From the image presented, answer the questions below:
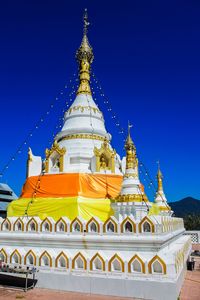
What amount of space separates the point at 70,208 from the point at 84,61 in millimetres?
17978

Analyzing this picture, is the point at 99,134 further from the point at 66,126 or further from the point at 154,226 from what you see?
the point at 154,226

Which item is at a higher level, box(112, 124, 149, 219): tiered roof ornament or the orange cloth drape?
the orange cloth drape

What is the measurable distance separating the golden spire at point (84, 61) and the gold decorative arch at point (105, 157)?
8062 mm

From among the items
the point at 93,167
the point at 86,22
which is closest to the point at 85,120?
the point at 93,167

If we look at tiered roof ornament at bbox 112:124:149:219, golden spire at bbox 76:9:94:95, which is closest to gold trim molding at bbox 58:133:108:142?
golden spire at bbox 76:9:94:95

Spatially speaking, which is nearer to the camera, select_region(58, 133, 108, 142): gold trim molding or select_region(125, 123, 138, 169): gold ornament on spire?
select_region(125, 123, 138, 169): gold ornament on spire

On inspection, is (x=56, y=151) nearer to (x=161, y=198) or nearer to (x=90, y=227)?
(x=90, y=227)

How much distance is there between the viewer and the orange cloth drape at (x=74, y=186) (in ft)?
66.9

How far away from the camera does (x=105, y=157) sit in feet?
77.4

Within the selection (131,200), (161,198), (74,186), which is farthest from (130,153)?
(161,198)

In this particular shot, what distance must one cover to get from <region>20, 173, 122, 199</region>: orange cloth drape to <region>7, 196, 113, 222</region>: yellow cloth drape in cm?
75

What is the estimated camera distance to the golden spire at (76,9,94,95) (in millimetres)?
29362

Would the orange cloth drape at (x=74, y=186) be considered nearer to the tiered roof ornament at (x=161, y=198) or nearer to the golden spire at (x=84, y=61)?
the tiered roof ornament at (x=161, y=198)

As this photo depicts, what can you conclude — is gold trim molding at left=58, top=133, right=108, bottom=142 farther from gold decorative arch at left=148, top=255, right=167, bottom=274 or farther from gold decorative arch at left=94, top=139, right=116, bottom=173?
gold decorative arch at left=148, top=255, right=167, bottom=274
